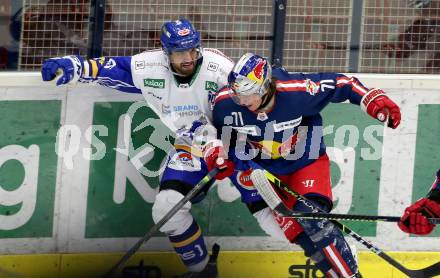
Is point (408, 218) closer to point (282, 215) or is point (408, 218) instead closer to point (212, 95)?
point (282, 215)

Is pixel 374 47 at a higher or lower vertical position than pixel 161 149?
higher

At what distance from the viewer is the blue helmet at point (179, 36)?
266 inches

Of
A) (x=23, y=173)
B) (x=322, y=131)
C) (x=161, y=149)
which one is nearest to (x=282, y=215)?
(x=322, y=131)

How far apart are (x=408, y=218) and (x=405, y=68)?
1382 mm

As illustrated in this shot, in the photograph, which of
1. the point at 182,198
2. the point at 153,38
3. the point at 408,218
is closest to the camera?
the point at 408,218

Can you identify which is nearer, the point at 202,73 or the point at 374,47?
the point at 202,73

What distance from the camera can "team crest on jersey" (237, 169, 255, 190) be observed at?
693 cm

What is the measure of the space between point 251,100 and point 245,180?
53 cm

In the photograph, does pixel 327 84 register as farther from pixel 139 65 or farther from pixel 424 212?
pixel 139 65

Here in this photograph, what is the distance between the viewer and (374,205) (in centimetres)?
750

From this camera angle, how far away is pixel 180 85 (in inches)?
275

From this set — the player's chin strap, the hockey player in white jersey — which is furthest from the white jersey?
the player's chin strap

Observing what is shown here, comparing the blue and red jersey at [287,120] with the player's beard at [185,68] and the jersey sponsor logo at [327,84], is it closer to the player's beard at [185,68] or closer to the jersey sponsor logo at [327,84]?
the jersey sponsor logo at [327,84]

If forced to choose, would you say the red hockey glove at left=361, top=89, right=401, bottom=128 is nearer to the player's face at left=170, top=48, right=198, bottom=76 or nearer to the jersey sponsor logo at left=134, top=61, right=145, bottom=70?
the player's face at left=170, top=48, right=198, bottom=76
